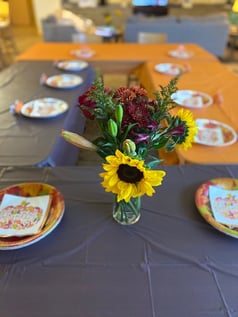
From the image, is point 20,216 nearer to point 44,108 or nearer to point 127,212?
point 127,212

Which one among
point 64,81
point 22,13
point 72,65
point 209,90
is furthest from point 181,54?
point 22,13

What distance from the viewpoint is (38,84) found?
1.93 m

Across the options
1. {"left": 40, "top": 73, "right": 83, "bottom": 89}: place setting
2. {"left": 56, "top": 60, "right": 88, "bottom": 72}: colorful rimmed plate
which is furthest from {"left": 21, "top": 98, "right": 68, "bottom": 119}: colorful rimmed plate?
{"left": 56, "top": 60, "right": 88, "bottom": 72}: colorful rimmed plate

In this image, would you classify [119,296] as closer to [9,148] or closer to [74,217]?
[74,217]

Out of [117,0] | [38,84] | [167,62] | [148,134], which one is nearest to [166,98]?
[148,134]

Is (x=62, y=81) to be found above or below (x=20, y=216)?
below

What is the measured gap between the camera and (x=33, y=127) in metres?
1.42

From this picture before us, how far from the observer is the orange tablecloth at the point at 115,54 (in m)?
2.48

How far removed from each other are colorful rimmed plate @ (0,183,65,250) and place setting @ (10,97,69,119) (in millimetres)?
599

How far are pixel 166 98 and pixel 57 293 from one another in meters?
0.52

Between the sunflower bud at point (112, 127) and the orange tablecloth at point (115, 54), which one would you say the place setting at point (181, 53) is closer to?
the orange tablecloth at point (115, 54)

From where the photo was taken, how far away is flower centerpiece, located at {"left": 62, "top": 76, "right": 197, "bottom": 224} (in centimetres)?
66

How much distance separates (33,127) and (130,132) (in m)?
0.86

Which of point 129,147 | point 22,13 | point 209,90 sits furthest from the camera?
point 22,13
